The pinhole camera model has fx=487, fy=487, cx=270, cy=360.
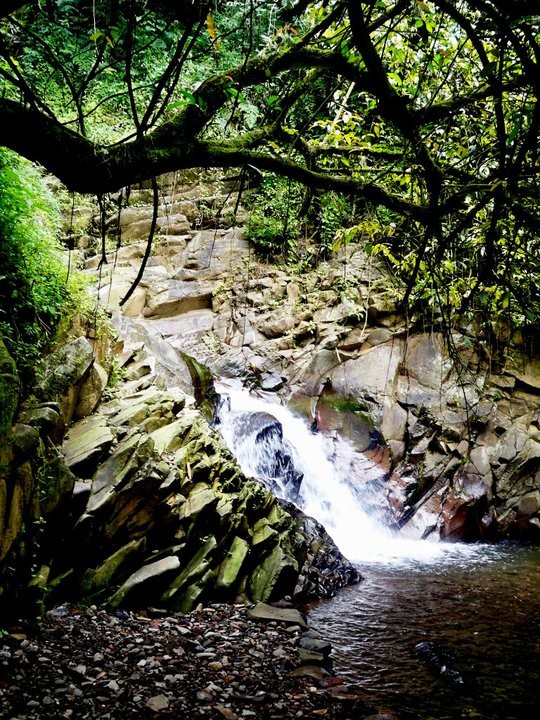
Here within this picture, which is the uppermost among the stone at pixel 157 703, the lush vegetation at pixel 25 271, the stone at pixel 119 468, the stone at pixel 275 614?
the lush vegetation at pixel 25 271

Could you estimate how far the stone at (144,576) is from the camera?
5.29 meters

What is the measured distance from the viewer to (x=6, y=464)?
4.31 meters

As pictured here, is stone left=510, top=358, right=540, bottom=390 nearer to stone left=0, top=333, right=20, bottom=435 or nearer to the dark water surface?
the dark water surface

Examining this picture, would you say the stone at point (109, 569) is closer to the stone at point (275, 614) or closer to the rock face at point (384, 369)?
the stone at point (275, 614)

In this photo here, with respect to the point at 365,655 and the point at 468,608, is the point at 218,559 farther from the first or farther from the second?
the point at 468,608

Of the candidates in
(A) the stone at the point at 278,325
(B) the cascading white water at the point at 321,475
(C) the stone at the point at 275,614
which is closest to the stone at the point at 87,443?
(C) the stone at the point at 275,614

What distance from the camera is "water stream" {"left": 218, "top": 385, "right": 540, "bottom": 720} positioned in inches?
181

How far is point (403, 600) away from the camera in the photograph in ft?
22.9

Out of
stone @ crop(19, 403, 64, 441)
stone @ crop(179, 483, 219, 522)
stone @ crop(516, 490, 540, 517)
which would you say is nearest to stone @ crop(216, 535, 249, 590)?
stone @ crop(179, 483, 219, 522)

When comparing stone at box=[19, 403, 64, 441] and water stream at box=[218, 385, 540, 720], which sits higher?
stone at box=[19, 403, 64, 441]

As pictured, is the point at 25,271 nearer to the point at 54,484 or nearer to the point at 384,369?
the point at 54,484

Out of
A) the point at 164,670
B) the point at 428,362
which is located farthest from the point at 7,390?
the point at 428,362

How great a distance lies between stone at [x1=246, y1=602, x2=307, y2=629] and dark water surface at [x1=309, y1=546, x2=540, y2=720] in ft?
0.90

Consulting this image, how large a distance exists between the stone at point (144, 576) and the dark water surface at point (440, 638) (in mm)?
1920
